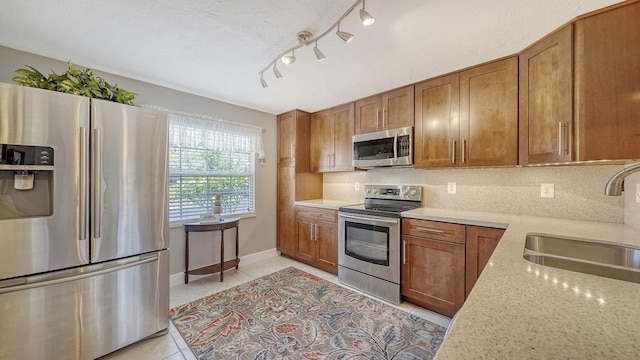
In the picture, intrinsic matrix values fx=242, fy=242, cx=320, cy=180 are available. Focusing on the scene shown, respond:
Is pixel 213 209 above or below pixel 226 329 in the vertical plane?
above

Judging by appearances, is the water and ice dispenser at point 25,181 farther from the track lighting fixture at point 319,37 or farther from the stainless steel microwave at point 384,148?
the stainless steel microwave at point 384,148

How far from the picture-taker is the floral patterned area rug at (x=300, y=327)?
5.85ft

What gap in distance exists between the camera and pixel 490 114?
2182 mm

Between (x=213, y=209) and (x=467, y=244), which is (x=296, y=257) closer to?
(x=213, y=209)

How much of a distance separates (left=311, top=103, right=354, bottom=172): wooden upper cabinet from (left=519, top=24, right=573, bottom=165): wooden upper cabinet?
1.77 m

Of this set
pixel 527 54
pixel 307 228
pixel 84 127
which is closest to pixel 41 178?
pixel 84 127

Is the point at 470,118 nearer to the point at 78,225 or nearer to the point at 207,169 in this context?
the point at 207,169

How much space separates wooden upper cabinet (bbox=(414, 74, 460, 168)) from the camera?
2375 mm

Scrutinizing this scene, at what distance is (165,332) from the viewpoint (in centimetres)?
198

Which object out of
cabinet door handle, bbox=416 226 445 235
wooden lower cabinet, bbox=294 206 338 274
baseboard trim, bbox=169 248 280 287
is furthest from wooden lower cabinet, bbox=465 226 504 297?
baseboard trim, bbox=169 248 280 287

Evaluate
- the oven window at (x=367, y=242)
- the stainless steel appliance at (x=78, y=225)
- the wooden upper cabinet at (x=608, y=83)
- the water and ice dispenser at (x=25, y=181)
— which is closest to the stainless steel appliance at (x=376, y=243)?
the oven window at (x=367, y=242)

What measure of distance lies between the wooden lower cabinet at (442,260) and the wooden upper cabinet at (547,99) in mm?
691

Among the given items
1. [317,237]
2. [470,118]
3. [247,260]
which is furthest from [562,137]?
[247,260]

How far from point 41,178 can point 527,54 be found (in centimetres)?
359
